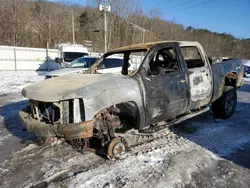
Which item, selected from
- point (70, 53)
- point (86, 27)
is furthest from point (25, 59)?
point (86, 27)

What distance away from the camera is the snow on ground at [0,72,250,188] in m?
3.17

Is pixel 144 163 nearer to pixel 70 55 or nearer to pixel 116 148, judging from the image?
pixel 116 148

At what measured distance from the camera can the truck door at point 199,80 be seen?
15.8ft

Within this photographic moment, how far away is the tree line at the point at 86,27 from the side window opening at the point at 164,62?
1083 inches

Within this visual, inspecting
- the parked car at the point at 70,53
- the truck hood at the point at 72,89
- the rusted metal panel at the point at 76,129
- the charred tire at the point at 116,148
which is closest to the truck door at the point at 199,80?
the truck hood at the point at 72,89

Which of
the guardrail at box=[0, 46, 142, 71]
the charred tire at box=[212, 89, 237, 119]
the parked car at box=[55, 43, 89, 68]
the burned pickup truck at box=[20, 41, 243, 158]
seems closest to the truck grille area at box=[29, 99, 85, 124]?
the burned pickup truck at box=[20, 41, 243, 158]

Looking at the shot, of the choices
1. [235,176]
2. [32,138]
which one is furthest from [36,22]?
[235,176]

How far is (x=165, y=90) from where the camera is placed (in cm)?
420

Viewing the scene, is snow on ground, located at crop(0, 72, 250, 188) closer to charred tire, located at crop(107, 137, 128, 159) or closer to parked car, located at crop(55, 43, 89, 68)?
charred tire, located at crop(107, 137, 128, 159)

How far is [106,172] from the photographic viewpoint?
11.2ft

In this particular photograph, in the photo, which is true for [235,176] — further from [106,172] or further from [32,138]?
[32,138]

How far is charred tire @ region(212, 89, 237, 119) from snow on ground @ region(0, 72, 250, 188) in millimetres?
975

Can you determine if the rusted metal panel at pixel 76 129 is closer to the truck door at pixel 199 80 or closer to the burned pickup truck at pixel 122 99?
the burned pickup truck at pixel 122 99

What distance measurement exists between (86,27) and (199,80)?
125 ft
